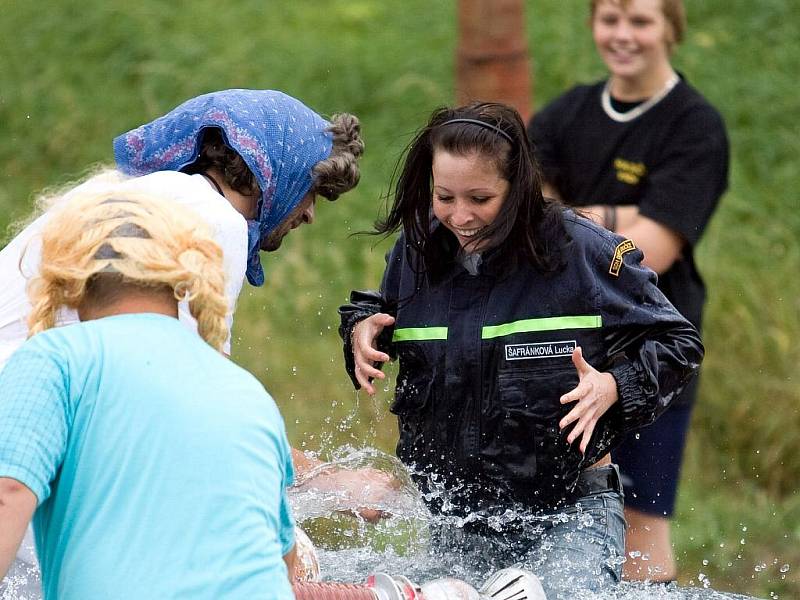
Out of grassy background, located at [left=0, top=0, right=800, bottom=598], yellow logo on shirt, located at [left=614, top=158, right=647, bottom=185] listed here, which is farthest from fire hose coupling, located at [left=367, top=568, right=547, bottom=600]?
grassy background, located at [left=0, top=0, right=800, bottom=598]

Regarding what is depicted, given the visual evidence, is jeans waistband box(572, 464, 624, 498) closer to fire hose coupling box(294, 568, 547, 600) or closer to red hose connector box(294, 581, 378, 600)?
fire hose coupling box(294, 568, 547, 600)

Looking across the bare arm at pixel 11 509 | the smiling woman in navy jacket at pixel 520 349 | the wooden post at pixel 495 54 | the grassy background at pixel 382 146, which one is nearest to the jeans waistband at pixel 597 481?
the smiling woman in navy jacket at pixel 520 349

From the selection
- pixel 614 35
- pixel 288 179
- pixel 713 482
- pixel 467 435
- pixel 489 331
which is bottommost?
pixel 713 482

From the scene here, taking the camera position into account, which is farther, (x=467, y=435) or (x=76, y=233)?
(x=467, y=435)

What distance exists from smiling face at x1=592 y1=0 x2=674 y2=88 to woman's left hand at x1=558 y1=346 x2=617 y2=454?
174 centimetres

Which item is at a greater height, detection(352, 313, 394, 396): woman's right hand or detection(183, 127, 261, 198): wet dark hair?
detection(183, 127, 261, 198): wet dark hair

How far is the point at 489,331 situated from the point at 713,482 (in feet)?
12.3

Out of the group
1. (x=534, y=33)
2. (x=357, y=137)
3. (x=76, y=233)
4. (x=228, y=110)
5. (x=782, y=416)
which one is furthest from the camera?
(x=534, y=33)

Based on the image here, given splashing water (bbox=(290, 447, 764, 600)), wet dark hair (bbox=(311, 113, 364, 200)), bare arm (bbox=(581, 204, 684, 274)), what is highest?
wet dark hair (bbox=(311, 113, 364, 200))

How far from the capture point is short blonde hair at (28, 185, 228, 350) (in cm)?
248

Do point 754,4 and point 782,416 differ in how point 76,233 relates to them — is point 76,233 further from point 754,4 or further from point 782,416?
point 754,4

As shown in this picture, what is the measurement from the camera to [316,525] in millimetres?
5695

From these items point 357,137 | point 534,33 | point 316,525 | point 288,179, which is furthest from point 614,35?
point 534,33

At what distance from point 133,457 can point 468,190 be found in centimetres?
147
